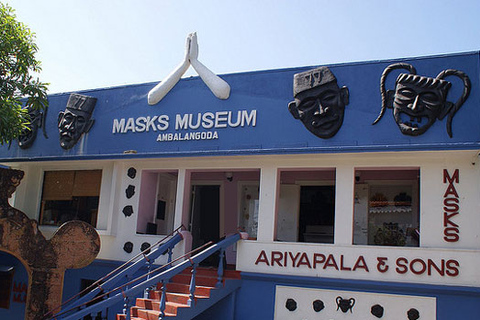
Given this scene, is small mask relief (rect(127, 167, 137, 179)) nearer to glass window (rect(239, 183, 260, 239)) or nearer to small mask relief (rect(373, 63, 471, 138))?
glass window (rect(239, 183, 260, 239))

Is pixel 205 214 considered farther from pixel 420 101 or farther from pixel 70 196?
pixel 420 101

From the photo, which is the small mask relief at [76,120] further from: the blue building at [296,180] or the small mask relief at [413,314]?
the small mask relief at [413,314]

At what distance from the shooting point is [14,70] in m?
11.3

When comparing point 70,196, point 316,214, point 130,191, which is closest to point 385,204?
point 316,214

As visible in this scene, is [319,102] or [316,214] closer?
[319,102]

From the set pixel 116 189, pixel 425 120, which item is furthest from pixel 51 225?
pixel 425 120

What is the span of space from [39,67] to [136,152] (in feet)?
9.10

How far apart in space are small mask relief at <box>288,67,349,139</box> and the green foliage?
5351mm

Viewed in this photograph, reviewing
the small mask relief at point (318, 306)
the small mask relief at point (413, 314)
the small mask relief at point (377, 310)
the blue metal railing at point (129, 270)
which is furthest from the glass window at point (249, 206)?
the small mask relief at point (413, 314)

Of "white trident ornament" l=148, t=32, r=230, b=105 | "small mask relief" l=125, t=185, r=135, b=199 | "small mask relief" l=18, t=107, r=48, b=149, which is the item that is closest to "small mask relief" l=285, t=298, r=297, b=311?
"small mask relief" l=125, t=185, r=135, b=199

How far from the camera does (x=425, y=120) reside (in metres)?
10.2

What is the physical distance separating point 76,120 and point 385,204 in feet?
25.5

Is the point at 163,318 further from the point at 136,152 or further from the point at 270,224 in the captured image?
the point at 136,152

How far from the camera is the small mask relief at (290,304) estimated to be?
33.8 feet
